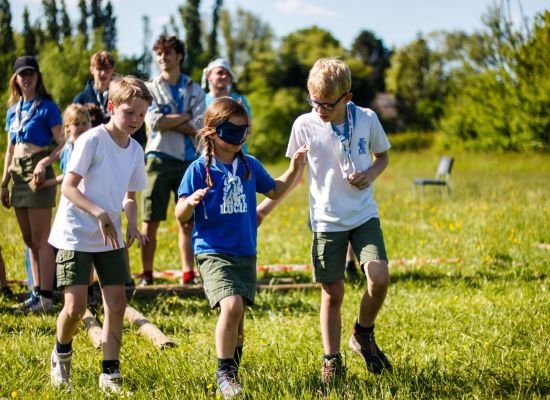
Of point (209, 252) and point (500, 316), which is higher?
point (209, 252)

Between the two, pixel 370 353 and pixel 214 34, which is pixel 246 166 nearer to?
pixel 370 353

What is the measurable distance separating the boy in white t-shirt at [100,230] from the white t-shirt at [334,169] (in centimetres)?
97

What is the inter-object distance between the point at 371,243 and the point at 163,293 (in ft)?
9.09

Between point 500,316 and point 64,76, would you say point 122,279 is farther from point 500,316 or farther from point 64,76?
point 64,76

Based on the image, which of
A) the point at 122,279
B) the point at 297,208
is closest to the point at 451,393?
the point at 122,279

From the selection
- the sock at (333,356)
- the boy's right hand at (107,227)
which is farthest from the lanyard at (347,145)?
the boy's right hand at (107,227)

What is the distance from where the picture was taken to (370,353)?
4.46 m

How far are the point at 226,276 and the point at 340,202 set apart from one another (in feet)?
2.93

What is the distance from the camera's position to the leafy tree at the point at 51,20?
3492 centimetres

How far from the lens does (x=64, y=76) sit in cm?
2202

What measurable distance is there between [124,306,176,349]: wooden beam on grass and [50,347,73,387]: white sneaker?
72 cm

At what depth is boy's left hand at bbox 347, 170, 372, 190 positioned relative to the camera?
433 cm

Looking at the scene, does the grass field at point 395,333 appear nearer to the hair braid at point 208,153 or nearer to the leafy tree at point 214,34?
the hair braid at point 208,153

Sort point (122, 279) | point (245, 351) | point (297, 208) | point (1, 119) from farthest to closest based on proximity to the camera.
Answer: point (297, 208) < point (1, 119) < point (245, 351) < point (122, 279)
